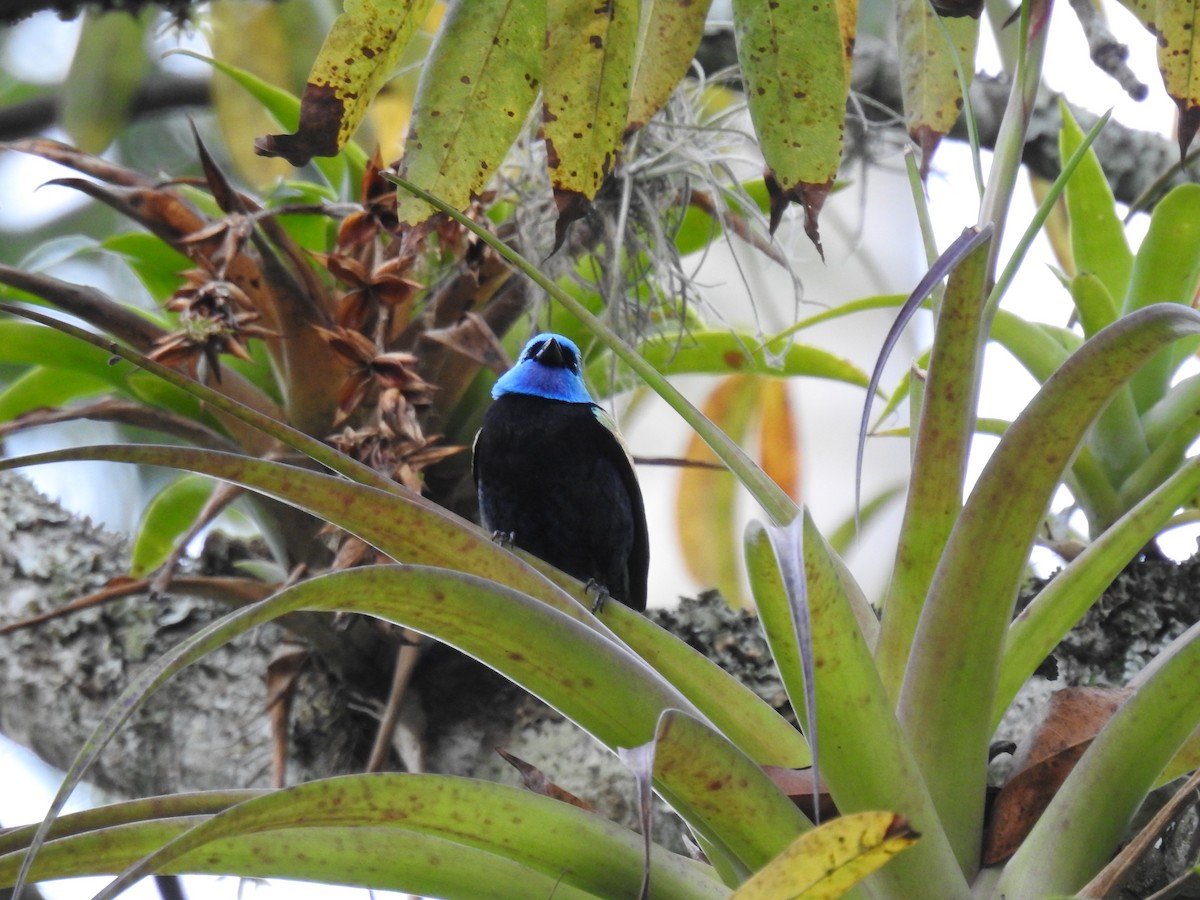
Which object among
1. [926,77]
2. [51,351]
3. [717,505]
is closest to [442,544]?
[926,77]

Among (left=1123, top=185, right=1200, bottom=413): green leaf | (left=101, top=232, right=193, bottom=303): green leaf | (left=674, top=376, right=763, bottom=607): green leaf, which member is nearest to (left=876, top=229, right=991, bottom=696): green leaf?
(left=1123, top=185, right=1200, bottom=413): green leaf

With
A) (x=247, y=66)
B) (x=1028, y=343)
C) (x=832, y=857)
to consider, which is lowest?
(x=832, y=857)

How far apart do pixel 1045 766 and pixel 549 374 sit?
1657mm

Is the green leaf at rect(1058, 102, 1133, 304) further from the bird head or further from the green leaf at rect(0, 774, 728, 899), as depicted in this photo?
the green leaf at rect(0, 774, 728, 899)

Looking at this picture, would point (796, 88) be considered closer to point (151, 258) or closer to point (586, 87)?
point (586, 87)

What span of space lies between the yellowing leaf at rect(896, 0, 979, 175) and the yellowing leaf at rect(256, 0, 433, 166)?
0.64 metres

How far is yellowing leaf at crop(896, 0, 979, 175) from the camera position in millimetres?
1504

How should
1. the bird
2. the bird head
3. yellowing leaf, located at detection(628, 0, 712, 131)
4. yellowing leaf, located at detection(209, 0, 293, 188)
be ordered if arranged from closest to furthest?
yellowing leaf, located at detection(628, 0, 712, 131) < the bird head < the bird < yellowing leaf, located at detection(209, 0, 293, 188)

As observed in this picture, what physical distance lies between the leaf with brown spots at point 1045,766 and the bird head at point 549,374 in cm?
132

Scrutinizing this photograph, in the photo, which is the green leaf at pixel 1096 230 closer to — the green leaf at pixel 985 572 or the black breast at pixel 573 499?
the green leaf at pixel 985 572

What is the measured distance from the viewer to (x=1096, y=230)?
1986mm

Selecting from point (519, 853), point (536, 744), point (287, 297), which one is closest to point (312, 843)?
point (519, 853)

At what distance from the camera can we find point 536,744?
1730mm

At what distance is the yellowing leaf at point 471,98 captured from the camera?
1264 millimetres
